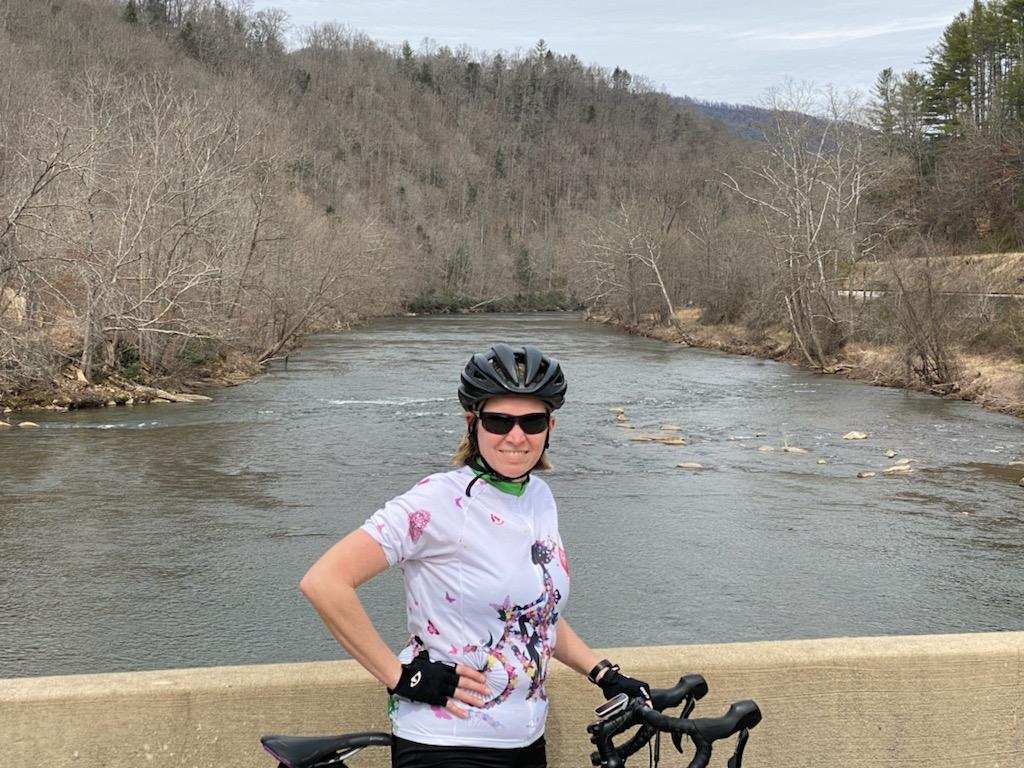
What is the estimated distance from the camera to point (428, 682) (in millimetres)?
2488

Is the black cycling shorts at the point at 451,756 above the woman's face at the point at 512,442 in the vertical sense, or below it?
below

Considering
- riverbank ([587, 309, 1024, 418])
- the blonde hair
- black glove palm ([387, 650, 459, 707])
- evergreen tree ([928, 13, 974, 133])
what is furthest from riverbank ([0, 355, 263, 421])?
evergreen tree ([928, 13, 974, 133])

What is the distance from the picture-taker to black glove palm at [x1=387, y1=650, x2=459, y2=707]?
249 cm

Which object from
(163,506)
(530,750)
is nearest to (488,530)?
(530,750)

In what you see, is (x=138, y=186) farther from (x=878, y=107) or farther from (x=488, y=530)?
(x=878, y=107)

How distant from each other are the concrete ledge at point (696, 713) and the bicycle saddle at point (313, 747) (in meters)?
0.78

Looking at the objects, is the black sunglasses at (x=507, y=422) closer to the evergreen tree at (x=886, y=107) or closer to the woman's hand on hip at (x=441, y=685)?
the woman's hand on hip at (x=441, y=685)

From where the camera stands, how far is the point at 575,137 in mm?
166000

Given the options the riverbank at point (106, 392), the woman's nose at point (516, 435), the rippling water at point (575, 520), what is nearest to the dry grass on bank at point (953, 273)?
the rippling water at point (575, 520)

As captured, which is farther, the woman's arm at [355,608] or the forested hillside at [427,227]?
the forested hillside at [427,227]

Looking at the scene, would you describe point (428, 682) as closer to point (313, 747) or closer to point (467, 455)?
point (313, 747)

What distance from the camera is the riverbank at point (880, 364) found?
2600cm

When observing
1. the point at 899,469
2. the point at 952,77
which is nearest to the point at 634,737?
the point at 899,469

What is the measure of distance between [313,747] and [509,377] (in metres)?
1.02
